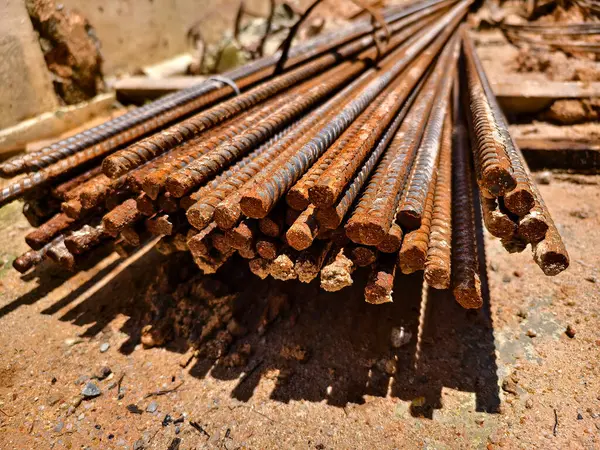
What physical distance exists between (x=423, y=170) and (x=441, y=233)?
56 centimetres

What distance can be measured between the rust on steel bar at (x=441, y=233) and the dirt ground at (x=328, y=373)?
0.81 m

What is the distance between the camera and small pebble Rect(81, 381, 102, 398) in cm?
250

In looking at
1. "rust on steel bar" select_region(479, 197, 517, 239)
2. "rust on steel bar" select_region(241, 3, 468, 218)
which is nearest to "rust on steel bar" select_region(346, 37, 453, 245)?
"rust on steel bar" select_region(241, 3, 468, 218)

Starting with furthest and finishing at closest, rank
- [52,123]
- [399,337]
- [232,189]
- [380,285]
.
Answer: [52,123], [399,337], [232,189], [380,285]

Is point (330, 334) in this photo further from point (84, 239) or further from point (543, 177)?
point (543, 177)

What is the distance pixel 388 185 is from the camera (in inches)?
93.4

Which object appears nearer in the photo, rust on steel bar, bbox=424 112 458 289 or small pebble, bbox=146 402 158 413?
rust on steel bar, bbox=424 112 458 289

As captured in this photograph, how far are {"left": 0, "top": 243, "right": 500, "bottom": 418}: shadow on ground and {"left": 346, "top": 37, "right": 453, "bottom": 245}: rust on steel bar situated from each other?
100cm

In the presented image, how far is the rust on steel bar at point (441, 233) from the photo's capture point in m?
2.09

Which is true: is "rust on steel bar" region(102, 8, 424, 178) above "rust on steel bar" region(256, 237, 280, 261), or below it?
above

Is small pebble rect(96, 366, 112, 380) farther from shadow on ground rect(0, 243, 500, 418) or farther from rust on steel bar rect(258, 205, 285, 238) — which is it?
rust on steel bar rect(258, 205, 285, 238)

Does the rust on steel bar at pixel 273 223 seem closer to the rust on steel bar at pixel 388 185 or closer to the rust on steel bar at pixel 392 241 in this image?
the rust on steel bar at pixel 388 185

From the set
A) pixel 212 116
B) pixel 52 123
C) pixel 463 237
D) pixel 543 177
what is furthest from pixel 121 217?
pixel 543 177

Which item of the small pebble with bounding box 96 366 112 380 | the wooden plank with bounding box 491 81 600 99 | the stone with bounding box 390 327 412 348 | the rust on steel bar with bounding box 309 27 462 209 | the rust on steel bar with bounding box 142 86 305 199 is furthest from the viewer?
the wooden plank with bounding box 491 81 600 99
